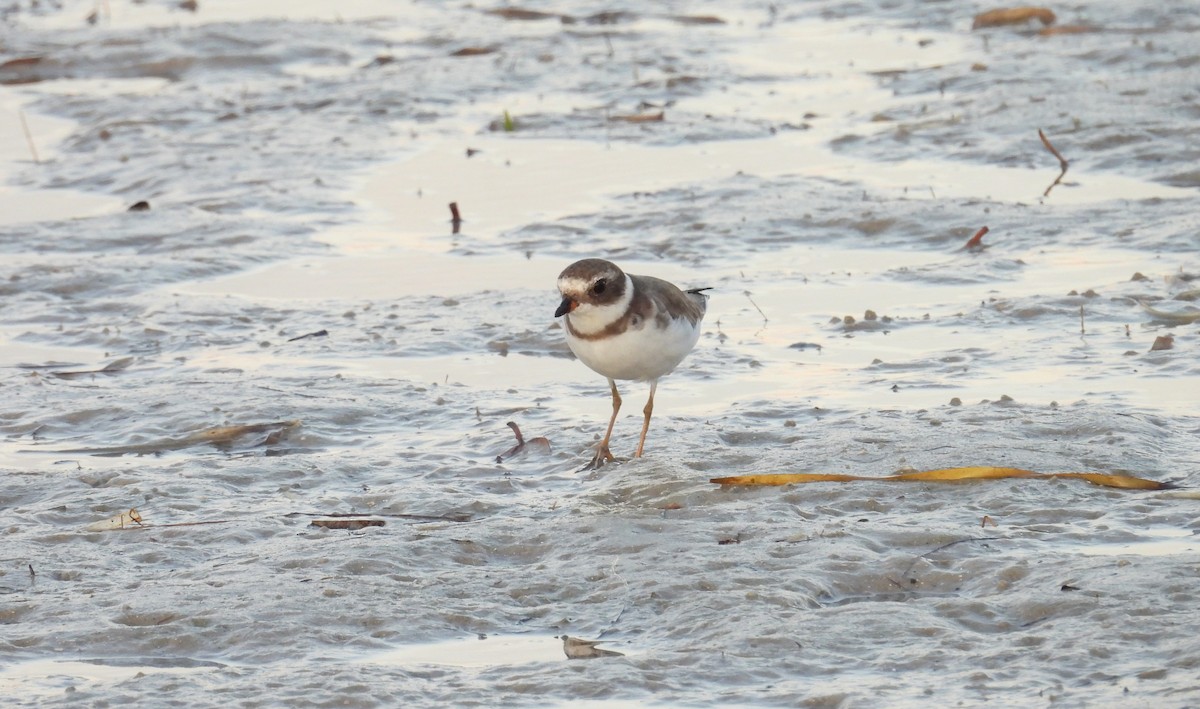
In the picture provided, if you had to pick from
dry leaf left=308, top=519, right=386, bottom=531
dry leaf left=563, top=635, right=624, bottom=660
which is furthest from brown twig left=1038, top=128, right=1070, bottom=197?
dry leaf left=563, top=635, right=624, bottom=660

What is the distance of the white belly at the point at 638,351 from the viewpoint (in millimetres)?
5953

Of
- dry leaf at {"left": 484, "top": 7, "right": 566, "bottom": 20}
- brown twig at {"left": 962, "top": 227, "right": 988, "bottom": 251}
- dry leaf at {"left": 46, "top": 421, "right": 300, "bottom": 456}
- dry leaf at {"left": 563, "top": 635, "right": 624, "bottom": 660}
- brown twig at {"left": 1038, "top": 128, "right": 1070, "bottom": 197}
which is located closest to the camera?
dry leaf at {"left": 563, "top": 635, "right": 624, "bottom": 660}

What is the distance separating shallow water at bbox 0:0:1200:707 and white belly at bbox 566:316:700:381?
0.36 meters

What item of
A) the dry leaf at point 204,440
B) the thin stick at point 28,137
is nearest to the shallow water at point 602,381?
the dry leaf at point 204,440

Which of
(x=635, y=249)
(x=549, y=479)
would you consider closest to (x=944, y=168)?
(x=635, y=249)

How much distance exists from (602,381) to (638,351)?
1.37 m

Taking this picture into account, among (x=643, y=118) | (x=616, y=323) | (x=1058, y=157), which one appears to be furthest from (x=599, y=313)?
(x=643, y=118)

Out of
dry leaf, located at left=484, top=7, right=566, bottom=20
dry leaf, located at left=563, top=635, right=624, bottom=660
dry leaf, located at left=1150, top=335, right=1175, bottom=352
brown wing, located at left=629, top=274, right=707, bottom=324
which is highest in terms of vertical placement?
brown wing, located at left=629, top=274, right=707, bottom=324

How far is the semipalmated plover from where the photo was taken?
5.91 metres

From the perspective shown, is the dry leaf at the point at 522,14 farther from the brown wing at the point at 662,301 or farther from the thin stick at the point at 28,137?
the brown wing at the point at 662,301

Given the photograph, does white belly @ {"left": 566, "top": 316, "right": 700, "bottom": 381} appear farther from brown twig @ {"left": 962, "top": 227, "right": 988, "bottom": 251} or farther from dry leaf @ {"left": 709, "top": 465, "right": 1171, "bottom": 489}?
brown twig @ {"left": 962, "top": 227, "right": 988, "bottom": 251}

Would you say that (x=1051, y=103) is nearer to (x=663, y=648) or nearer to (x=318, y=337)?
(x=318, y=337)

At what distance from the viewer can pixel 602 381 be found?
7.33 m

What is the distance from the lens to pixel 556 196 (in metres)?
10.3
